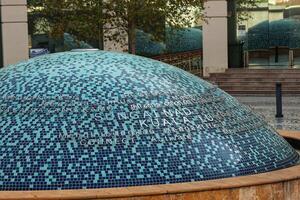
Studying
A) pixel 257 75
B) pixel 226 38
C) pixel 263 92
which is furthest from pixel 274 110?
pixel 226 38

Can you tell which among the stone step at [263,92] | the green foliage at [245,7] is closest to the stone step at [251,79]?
the stone step at [263,92]

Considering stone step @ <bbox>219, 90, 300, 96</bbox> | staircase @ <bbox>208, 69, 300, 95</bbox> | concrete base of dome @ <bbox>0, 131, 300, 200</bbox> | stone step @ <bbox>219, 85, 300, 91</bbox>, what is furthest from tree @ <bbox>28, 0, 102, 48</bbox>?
concrete base of dome @ <bbox>0, 131, 300, 200</bbox>

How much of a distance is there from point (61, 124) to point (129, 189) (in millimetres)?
1030

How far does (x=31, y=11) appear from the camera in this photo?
33188 millimetres

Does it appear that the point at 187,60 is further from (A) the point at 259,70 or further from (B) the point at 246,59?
(A) the point at 259,70

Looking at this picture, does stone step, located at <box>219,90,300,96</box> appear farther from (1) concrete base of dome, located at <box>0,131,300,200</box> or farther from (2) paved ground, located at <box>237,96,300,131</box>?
(1) concrete base of dome, located at <box>0,131,300,200</box>

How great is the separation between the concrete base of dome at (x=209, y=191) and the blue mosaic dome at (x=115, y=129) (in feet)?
1.21

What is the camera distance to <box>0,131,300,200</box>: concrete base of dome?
5.99 metres

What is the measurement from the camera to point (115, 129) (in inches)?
270

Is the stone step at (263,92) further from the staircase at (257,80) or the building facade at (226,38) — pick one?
the building facade at (226,38)

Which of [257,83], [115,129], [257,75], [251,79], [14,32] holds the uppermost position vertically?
[14,32]

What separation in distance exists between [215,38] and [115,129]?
26.3m

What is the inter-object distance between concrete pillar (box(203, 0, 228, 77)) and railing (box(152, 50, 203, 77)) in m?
0.47

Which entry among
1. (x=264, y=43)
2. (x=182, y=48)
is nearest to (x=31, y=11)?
(x=182, y=48)
